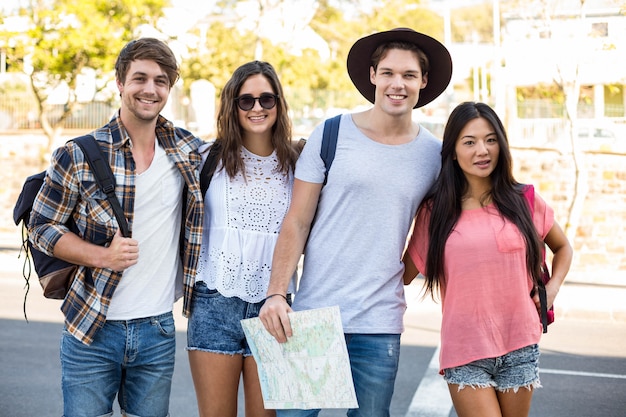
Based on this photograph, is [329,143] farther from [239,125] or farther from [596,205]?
[596,205]

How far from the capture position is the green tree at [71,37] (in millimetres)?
16453

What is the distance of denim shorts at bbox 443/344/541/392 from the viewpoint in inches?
132

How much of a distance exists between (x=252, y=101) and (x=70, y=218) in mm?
992

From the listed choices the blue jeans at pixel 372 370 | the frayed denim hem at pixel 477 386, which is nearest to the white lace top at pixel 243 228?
the blue jeans at pixel 372 370

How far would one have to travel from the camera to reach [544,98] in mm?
18625

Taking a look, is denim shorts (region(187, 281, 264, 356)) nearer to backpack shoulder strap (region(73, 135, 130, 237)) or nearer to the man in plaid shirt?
the man in plaid shirt

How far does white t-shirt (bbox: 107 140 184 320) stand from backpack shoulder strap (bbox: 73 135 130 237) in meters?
0.11

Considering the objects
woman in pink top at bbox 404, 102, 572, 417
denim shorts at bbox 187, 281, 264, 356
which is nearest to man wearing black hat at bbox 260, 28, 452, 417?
woman in pink top at bbox 404, 102, 572, 417

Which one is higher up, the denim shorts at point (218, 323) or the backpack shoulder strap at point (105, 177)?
the backpack shoulder strap at point (105, 177)

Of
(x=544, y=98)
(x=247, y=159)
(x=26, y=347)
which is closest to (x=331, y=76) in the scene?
(x=544, y=98)

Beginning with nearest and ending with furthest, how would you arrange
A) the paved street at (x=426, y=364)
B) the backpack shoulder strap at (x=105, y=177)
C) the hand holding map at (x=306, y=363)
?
the hand holding map at (x=306, y=363) < the backpack shoulder strap at (x=105, y=177) < the paved street at (x=426, y=364)

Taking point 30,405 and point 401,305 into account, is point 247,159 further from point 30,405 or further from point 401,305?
point 30,405

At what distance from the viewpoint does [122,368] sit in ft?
11.6

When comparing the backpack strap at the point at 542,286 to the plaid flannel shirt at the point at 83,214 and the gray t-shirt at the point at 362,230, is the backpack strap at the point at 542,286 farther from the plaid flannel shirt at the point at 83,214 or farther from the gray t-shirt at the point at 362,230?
the plaid flannel shirt at the point at 83,214
